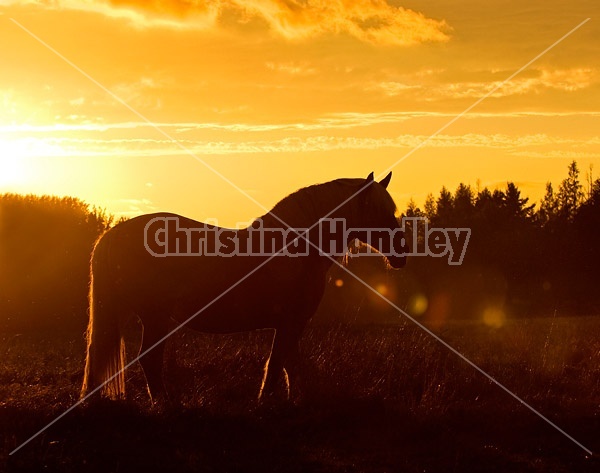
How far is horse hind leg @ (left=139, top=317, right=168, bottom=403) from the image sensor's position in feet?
27.2

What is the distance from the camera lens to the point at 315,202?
348 inches

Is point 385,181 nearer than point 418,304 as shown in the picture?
→ Yes

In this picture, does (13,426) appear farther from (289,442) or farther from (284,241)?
(284,241)

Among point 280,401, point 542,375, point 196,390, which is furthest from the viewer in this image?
point 542,375

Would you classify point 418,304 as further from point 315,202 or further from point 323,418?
point 323,418

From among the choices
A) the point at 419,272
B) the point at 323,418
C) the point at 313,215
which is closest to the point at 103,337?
the point at 323,418

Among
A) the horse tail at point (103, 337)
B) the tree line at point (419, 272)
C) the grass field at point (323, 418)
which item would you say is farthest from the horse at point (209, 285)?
the tree line at point (419, 272)

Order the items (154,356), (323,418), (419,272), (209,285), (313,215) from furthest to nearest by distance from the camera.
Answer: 1. (419,272)
2. (313,215)
3. (209,285)
4. (154,356)
5. (323,418)

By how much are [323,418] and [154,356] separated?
2192 millimetres

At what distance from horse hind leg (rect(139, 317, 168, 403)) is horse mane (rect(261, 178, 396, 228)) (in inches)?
74.3

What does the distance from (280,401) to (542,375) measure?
5077 mm

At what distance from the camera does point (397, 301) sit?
132ft

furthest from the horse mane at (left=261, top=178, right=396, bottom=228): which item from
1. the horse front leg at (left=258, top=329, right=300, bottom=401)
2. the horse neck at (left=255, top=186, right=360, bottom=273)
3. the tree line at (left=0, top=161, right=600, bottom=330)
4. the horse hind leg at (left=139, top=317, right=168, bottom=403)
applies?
the tree line at (left=0, top=161, right=600, bottom=330)

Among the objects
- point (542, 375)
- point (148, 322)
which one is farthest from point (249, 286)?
point (542, 375)
